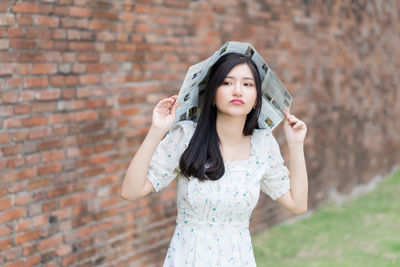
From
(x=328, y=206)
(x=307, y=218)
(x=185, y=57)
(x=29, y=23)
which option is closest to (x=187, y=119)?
(x=29, y=23)

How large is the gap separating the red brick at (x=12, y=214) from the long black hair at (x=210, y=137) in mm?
1296

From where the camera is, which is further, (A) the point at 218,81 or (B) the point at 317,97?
(B) the point at 317,97

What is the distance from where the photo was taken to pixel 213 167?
2.70 metres

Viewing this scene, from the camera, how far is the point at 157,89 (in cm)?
473

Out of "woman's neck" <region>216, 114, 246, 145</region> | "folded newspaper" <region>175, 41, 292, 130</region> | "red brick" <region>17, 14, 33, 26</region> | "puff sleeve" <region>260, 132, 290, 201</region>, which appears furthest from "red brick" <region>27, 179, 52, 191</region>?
"puff sleeve" <region>260, 132, 290, 201</region>

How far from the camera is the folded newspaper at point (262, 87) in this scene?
2773 mm

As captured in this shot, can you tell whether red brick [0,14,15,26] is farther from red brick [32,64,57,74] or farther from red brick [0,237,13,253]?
red brick [0,237,13,253]

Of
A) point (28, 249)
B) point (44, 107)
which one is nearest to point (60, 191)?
point (28, 249)

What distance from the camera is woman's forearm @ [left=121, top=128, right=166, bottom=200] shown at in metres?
2.63

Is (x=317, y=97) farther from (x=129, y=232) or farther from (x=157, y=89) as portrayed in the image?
(x=129, y=232)

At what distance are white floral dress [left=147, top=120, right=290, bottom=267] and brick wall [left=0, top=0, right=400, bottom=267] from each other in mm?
1168

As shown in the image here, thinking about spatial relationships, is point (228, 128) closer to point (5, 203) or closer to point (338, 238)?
point (5, 203)

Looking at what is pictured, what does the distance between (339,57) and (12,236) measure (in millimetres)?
5412

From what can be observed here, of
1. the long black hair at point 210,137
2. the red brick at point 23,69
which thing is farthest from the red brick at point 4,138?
the long black hair at point 210,137
